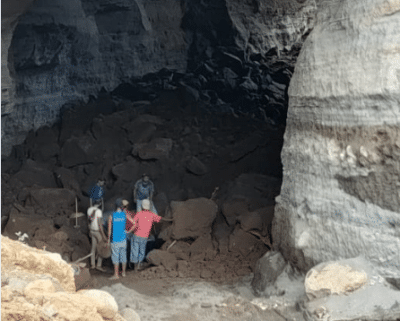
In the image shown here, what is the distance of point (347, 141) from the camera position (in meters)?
5.48

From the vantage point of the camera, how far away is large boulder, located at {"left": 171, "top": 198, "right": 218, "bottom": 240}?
883 cm

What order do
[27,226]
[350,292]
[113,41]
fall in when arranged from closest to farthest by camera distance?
[350,292], [27,226], [113,41]

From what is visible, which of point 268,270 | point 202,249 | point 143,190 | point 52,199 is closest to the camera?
point 268,270

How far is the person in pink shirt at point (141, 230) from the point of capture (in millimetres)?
7953

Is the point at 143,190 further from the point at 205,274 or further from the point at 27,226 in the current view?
the point at 205,274

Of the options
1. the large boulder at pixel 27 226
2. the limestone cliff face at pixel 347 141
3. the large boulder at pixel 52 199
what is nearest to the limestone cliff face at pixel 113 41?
the large boulder at pixel 52 199

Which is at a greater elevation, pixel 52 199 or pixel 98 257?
pixel 52 199

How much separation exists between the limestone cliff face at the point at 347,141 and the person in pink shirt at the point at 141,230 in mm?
2455

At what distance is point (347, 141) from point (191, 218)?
4.07m

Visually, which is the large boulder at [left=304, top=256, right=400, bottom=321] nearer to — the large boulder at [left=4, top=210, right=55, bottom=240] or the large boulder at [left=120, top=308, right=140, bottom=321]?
the large boulder at [left=120, top=308, right=140, bottom=321]

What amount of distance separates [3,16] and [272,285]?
7585 mm

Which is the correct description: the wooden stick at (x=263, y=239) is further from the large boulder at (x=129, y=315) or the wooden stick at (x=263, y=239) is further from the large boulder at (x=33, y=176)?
the large boulder at (x=33, y=176)

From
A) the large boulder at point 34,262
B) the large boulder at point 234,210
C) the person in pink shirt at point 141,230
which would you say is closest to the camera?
the large boulder at point 34,262

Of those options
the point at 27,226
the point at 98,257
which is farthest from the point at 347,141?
the point at 27,226
